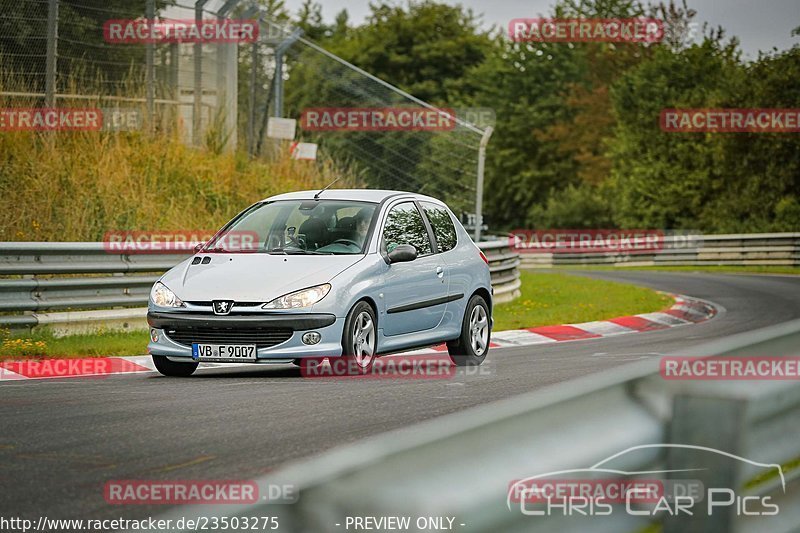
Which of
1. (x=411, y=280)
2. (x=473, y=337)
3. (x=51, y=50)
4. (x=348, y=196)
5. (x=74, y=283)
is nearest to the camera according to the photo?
(x=411, y=280)

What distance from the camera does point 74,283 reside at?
41.4 feet

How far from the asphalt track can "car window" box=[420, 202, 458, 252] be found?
49.1 inches

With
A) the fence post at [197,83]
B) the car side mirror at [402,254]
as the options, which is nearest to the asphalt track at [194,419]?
the car side mirror at [402,254]

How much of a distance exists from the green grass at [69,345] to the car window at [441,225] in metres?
3.14

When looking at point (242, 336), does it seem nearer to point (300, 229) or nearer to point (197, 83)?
point (300, 229)

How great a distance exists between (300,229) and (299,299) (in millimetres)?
1408

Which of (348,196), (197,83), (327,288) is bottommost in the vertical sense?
(327,288)

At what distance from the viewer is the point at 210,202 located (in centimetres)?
1836

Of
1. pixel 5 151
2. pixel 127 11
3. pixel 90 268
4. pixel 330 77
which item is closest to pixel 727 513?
pixel 90 268

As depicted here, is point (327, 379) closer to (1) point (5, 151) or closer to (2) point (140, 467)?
(2) point (140, 467)

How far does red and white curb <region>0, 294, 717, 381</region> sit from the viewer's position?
10.6 meters

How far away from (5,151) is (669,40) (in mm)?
55413

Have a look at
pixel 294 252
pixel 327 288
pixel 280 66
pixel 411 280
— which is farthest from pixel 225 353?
pixel 280 66

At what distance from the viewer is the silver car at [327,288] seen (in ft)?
32.2
